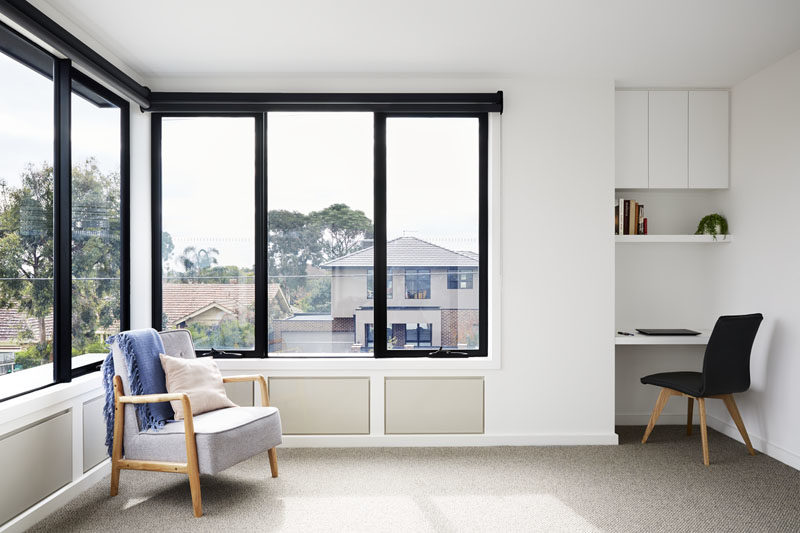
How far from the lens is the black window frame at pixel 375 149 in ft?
12.9

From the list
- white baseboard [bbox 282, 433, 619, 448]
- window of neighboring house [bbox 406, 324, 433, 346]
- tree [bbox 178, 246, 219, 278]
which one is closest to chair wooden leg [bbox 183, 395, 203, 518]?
white baseboard [bbox 282, 433, 619, 448]

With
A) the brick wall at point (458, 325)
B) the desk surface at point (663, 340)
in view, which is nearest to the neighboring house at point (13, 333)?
the brick wall at point (458, 325)

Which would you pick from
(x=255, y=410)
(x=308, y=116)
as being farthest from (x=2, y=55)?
(x=255, y=410)

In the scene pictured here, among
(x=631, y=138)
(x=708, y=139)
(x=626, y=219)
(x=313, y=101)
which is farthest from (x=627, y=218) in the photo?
(x=313, y=101)

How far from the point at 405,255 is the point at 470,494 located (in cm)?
175

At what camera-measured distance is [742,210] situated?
4.08 m

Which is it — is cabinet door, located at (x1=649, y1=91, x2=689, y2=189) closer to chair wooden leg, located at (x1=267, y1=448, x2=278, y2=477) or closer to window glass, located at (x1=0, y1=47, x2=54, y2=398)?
chair wooden leg, located at (x1=267, y1=448, x2=278, y2=477)

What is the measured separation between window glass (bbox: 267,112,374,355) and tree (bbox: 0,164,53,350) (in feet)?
4.89

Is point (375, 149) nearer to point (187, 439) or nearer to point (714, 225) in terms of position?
point (187, 439)

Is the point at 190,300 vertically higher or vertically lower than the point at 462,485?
higher

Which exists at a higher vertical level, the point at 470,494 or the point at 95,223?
the point at 95,223

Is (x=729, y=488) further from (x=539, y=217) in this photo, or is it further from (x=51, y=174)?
(x=51, y=174)

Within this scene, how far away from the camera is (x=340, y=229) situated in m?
4.13

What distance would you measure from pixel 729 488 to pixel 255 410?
2.80m
